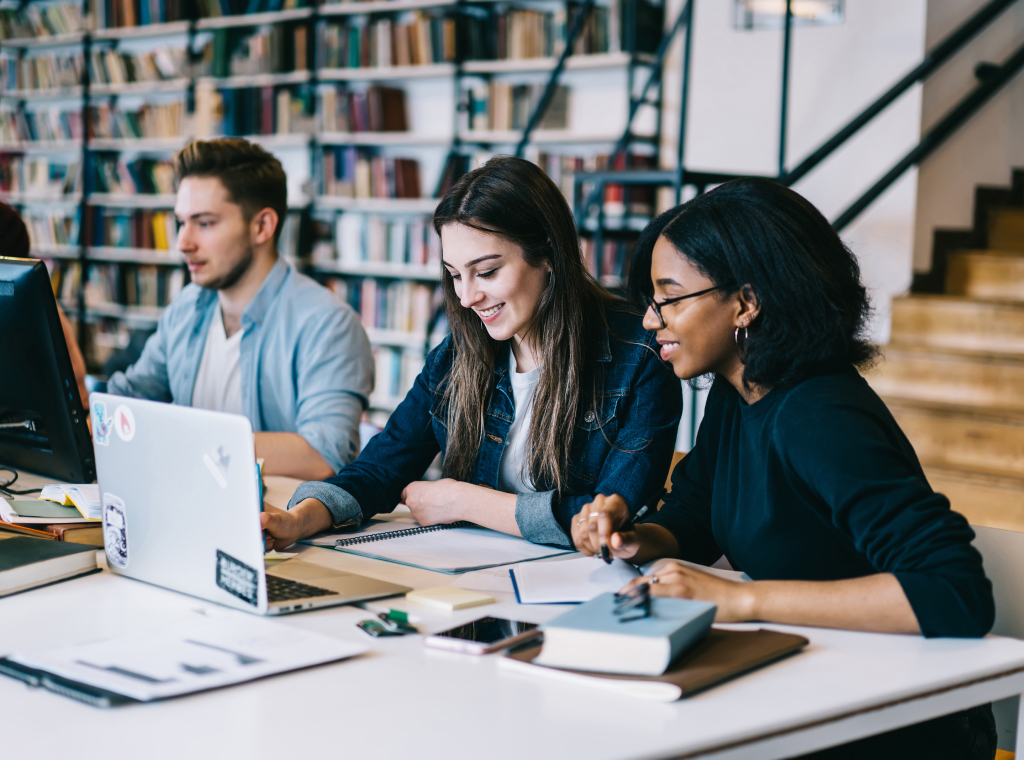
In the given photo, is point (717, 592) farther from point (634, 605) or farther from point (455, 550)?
point (455, 550)

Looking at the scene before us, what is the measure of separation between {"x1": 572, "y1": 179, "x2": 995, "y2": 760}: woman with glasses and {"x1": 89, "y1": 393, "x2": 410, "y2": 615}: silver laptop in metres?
0.38

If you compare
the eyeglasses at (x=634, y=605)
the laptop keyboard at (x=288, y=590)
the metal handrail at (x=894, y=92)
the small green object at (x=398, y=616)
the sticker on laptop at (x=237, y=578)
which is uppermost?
the metal handrail at (x=894, y=92)

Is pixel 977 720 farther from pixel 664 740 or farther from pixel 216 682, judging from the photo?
pixel 216 682

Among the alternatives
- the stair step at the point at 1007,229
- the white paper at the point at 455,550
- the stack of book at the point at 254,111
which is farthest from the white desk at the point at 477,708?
the stack of book at the point at 254,111

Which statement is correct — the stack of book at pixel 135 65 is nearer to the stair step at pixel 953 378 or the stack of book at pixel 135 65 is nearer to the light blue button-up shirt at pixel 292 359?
the light blue button-up shirt at pixel 292 359

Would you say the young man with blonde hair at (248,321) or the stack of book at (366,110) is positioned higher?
the stack of book at (366,110)

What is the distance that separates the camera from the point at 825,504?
120cm

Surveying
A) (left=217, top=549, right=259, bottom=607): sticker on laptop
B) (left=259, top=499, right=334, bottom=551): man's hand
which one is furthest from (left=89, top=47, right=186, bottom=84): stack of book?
(left=217, top=549, right=259, bottom=607): sticker on laptop

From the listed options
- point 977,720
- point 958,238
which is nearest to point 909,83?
point 958,238

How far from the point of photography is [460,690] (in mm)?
885

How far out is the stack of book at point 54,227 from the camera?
20.8 feet

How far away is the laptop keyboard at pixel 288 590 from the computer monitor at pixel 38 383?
18.6 inches

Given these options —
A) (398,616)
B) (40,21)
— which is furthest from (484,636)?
(40,21)

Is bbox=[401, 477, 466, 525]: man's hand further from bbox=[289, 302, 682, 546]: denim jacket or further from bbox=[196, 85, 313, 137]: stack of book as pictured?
bbox=[196, 85, 313, 137]: stack of book
